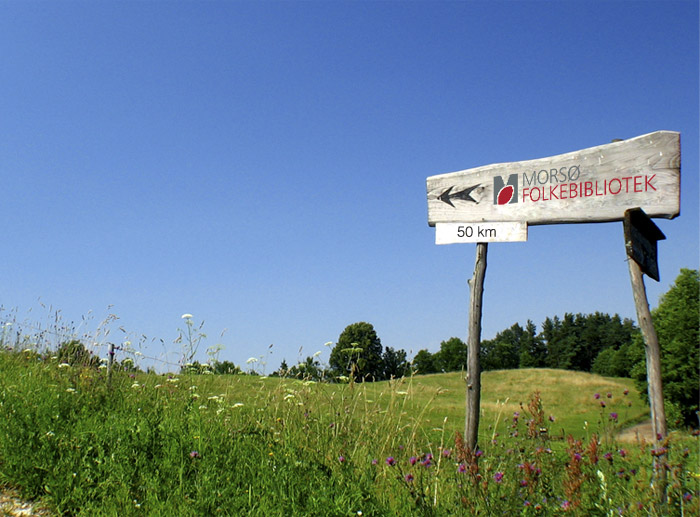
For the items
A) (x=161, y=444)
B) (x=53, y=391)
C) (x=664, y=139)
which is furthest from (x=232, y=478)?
(x=664, y=139)

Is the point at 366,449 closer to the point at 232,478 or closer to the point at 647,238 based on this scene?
the point at 232,478

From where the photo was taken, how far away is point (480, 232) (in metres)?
5.83

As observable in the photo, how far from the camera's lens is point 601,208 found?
516cm

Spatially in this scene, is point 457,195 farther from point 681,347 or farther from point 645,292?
point 681,347

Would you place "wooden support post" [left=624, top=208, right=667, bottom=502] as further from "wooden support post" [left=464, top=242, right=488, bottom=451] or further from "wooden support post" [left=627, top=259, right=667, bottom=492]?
"wooden support post" [left=464, top=242, right=488, bottom=451]

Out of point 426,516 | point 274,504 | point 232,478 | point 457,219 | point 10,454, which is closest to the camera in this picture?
point 426,516

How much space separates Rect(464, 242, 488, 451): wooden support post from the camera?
5.48 metres

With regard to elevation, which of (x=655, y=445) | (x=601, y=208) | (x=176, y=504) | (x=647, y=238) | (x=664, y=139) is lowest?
(x=176, y=504)

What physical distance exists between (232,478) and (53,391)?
300 cm

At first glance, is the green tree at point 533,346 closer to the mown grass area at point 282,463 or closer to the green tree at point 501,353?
the green tree at point 501,353

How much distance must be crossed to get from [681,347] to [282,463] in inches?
662

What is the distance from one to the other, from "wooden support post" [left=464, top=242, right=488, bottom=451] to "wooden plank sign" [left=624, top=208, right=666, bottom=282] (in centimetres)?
152

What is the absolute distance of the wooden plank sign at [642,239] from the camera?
14.9 ft

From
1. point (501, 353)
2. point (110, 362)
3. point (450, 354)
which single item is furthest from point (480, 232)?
point (501, 353)
